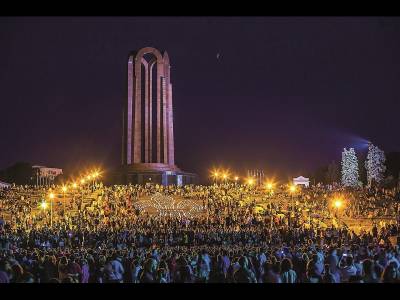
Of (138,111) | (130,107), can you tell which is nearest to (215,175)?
(138,111)

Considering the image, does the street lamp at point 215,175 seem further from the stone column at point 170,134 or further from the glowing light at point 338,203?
the glowing light at point 338,203

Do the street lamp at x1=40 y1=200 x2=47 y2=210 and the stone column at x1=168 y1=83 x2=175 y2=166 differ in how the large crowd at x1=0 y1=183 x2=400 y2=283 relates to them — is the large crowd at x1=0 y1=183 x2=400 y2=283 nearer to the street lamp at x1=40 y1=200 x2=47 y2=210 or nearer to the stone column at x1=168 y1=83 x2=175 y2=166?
the street lamp at x1=40 y1=200 x2=47 y2=210

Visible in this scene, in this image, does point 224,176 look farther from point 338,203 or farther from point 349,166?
point 338,203

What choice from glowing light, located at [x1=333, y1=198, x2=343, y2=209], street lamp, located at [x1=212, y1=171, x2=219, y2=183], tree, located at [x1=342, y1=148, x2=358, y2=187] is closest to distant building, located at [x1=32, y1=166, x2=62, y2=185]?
street lamp, located at [x1=212, y1=171, x2=219, y2=183]

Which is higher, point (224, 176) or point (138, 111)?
point (138, 111)

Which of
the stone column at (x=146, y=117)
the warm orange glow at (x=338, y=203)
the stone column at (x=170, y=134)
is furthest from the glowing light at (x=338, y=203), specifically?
the stone column at (x=146, y=117)
